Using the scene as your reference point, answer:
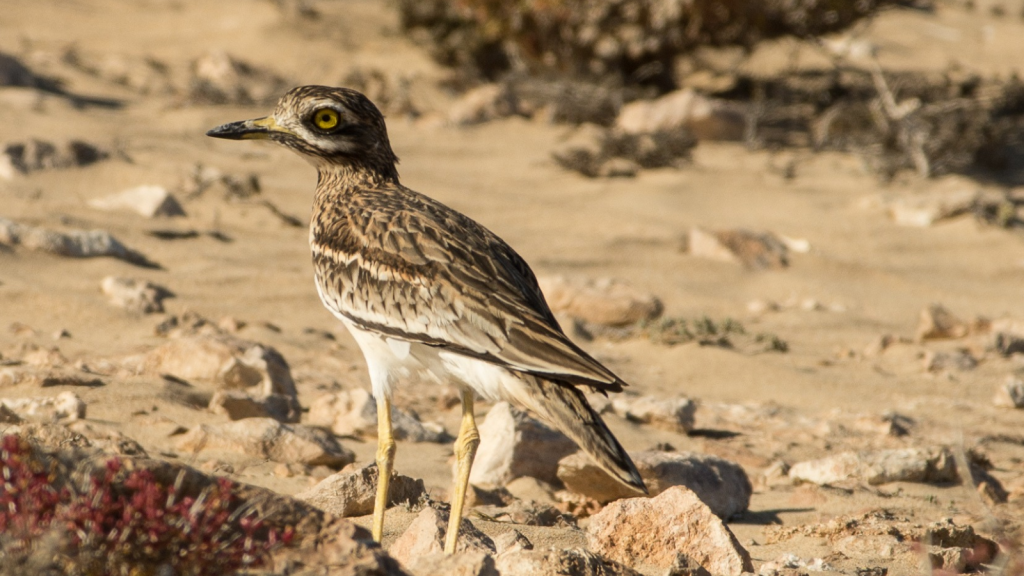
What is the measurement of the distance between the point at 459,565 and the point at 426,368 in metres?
1.25

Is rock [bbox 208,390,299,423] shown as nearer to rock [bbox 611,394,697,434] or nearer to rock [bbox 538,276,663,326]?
rock [bbox 611,394,697,434]

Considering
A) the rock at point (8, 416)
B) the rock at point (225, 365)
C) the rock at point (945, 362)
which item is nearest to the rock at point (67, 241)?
the rock at point (225, 365)

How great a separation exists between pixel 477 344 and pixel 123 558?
1494mm

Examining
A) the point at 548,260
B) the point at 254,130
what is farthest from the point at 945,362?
the point at 254,130

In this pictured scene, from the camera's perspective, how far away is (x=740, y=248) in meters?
8.61

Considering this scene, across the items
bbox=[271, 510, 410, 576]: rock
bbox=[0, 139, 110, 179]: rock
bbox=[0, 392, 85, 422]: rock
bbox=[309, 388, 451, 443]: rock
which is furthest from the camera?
bbox=[0, 139, 110, 179]: rock

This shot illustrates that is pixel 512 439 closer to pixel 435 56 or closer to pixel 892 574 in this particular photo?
pixel 892 574

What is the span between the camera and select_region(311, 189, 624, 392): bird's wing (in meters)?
3.64

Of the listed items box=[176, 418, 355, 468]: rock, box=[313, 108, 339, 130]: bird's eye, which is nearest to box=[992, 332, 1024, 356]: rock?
box=[176, 418, 355, 468]: rock

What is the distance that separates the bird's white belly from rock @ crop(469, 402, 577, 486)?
27.2 inches

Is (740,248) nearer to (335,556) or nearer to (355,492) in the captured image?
(355,492)

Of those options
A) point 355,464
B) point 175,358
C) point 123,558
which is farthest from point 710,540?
point 175,358

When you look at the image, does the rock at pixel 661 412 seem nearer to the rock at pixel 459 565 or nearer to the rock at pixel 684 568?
the rock at pixel 684 568

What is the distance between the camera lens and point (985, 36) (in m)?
17.3
